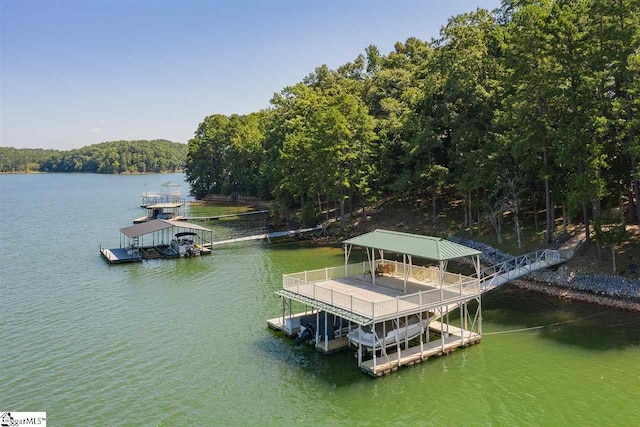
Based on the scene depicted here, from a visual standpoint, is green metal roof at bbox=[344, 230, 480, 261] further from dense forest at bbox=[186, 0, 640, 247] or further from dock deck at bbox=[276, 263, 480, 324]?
dense forest at bbox=[186, 0, 640, 247]

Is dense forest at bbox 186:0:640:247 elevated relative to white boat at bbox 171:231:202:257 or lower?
elevated

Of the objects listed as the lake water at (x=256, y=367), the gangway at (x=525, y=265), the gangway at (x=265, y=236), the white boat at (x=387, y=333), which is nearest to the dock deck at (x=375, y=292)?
the white boat at (x=387, y=333)

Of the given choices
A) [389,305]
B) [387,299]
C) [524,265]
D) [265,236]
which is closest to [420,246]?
[387,299]

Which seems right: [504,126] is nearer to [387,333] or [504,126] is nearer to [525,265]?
[525,265]

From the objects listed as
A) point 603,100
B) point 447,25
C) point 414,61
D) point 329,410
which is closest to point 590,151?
point 603,100

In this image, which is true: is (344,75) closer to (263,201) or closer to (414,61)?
(414,61)

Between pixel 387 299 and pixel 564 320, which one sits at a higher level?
pixel 387 299

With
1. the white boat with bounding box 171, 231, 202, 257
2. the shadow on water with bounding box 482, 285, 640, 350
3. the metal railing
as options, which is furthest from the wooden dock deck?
the white boat with bounding box 171, 231, 202, 257

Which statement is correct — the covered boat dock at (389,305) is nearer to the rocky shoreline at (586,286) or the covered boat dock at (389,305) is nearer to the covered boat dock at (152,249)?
the rocky shoreline at (586,286)
